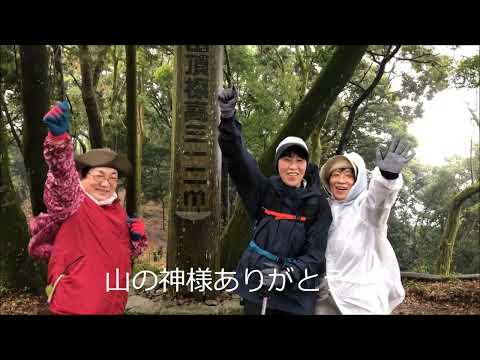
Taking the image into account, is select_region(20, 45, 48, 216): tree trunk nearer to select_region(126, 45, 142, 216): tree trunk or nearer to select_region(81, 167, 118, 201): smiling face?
select_region(126, 45, 142, 216): tree trunk

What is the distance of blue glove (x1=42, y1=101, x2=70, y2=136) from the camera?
Result: 7.07ft

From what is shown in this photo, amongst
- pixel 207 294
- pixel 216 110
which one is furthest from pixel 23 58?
pixel 207 294

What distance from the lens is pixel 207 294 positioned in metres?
4.57

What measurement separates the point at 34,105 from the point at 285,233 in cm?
408

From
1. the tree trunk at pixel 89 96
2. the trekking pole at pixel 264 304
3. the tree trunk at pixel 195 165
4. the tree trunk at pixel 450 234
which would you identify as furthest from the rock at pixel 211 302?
the tree trunk at pixel 450 234

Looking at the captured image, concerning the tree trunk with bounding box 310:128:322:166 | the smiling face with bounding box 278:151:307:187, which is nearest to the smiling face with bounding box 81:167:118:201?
the smiling face with bounding box 278:151:307:187

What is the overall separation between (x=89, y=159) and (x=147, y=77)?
33.8 feet

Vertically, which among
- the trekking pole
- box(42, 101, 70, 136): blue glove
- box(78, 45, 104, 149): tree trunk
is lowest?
the trekking pole

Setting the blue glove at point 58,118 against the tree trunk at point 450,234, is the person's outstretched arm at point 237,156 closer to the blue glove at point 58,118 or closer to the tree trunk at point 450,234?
the blue glove at point 58,118

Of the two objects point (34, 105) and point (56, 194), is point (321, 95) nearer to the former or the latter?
point (34, 105)

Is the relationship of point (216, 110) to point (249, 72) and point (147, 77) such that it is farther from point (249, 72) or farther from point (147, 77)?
point (147, 77)

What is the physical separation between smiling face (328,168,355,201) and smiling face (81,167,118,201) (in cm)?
155

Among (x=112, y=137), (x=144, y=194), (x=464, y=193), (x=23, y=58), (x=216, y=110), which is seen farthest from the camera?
(x=144, y=194)

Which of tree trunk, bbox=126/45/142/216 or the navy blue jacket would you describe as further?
tree trunk, bbox=126/45/142/216
